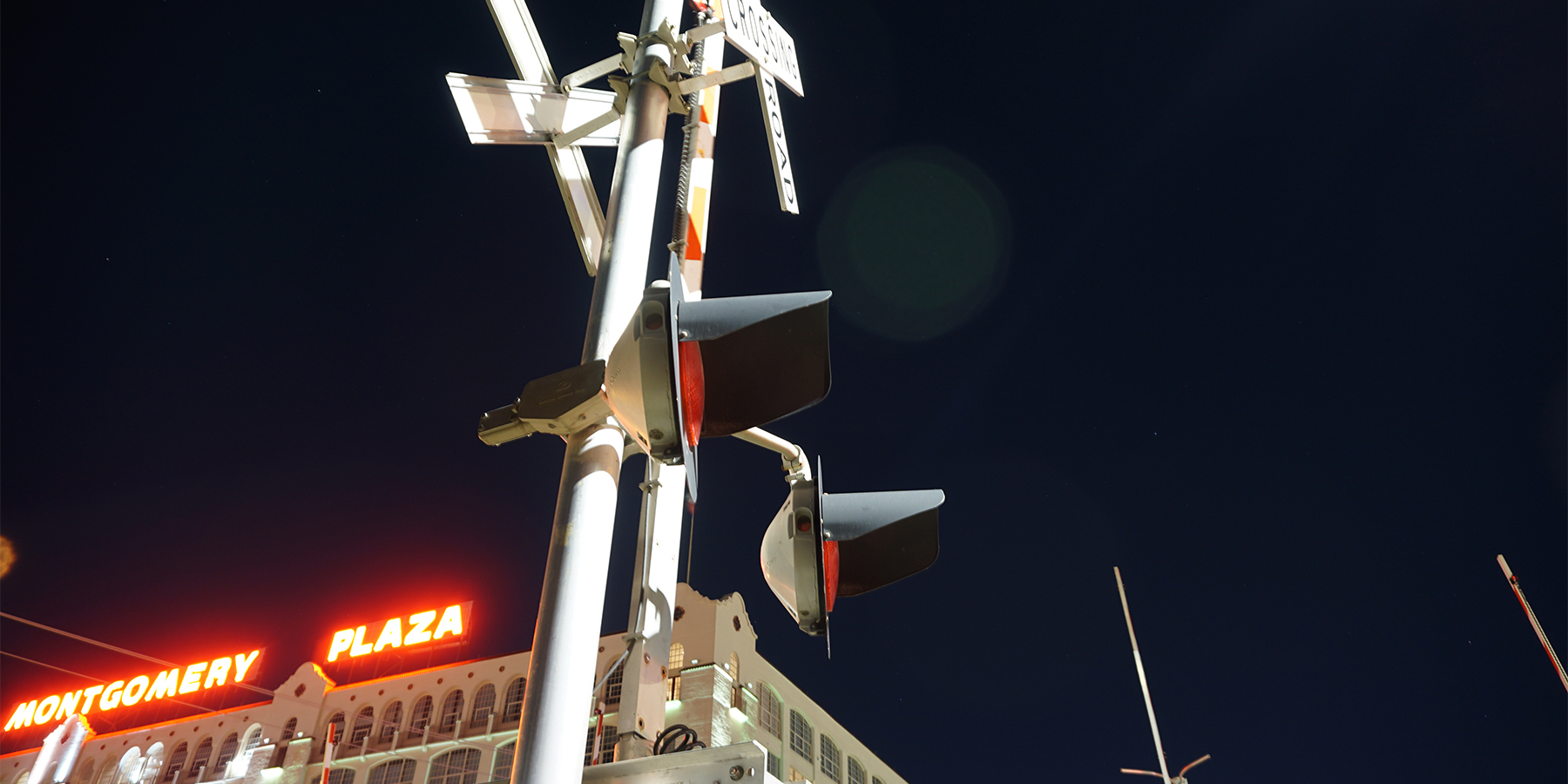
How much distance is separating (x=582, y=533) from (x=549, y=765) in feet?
2.04

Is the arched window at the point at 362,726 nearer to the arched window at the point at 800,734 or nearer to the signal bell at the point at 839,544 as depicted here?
the arched window at the point at 800,734

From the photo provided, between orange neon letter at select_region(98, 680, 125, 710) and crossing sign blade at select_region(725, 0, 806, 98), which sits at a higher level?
orange neon letter at select_region(98, 680, 125, 710)

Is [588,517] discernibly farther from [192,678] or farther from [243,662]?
[192,678]

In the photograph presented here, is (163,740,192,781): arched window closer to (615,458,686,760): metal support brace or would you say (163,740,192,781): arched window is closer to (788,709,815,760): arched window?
(788,709,815,760): arched window

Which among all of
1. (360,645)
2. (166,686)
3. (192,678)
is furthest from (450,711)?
(166,686)

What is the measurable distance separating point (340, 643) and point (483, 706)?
10.3 metres

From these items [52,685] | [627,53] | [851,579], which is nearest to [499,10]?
[627,53]

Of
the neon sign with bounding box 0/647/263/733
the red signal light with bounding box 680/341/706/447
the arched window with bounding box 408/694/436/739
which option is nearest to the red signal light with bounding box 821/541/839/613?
the red signal light with bounding box 680/341/706/447

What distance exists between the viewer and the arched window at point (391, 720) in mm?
42188

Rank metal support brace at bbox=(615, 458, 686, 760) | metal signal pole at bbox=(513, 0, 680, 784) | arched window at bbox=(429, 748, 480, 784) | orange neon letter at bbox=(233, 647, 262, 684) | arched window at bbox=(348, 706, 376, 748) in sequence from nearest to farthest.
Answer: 1. metal signal pole at bbox=(513, 0, 680, 784)
2. metal support brace at bbox=(615, 458, 686, 760)
3. arched window at bbox=(429, 748, 480, 784)
4. arched window at bbox=(348, 706, 376, 748)
5. orange neon letter at bbox=(233, 647, 262, 684)

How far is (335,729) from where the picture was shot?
43531 millimetres

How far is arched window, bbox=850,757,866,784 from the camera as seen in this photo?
45.9 meters

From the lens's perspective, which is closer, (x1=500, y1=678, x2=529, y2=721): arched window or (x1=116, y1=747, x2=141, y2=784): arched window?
(x1=500, y1=678, x2=529, y2=721): arched window

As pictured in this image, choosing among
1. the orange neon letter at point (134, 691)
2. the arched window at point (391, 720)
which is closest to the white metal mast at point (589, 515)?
the arched window at point (391, 720)
